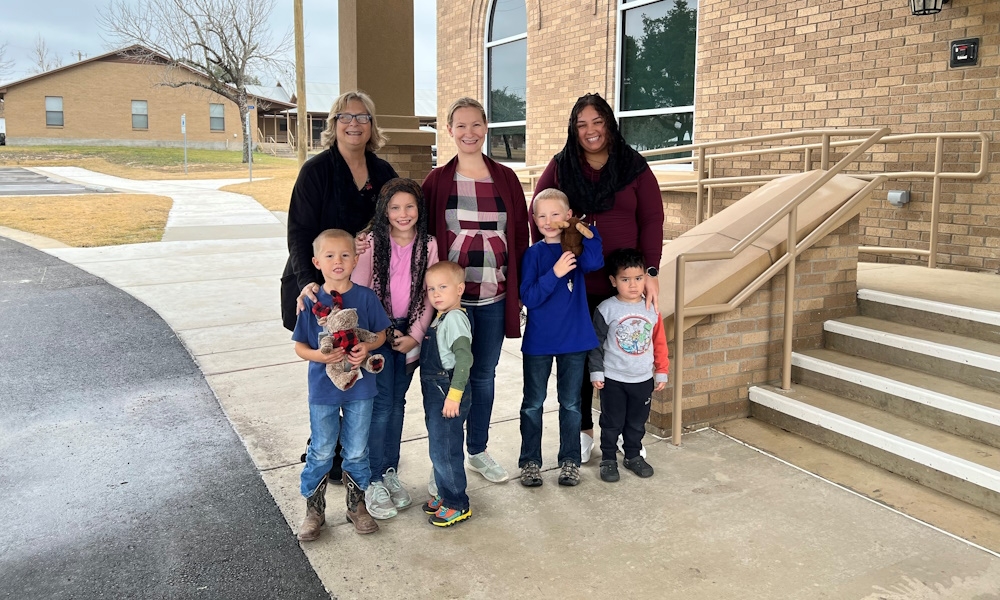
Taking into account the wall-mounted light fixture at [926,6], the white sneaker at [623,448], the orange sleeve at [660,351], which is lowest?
the white sneaker at [623,448]

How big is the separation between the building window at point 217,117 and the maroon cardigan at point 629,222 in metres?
43.3

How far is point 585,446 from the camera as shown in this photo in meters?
3.99

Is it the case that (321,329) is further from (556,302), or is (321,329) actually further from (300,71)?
(300,71)

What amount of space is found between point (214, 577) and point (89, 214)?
638 inches

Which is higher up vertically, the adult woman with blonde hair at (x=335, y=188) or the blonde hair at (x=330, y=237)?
the adult woman with blonde hair at (x=335, y=188)

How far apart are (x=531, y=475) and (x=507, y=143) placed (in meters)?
10.2

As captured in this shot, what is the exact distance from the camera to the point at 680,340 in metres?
4.09

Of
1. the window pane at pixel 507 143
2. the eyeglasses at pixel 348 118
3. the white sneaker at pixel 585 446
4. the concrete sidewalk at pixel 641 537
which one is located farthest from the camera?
the window pane at pixel 507 143

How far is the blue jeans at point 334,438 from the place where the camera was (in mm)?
3127

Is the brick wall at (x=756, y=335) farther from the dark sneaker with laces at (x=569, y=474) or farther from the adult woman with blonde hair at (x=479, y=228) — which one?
the adult woman with blonde hair at (x=479, y=228)

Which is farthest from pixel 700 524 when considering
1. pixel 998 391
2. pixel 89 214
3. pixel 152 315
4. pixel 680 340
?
pixel 89 214

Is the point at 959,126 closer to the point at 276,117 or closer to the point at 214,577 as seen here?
the point at 214,577

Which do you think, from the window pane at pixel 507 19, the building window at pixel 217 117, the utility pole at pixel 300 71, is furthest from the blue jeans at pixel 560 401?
the building window at pixel 217 117

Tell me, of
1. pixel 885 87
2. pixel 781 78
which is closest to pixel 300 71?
pixel 781 78
